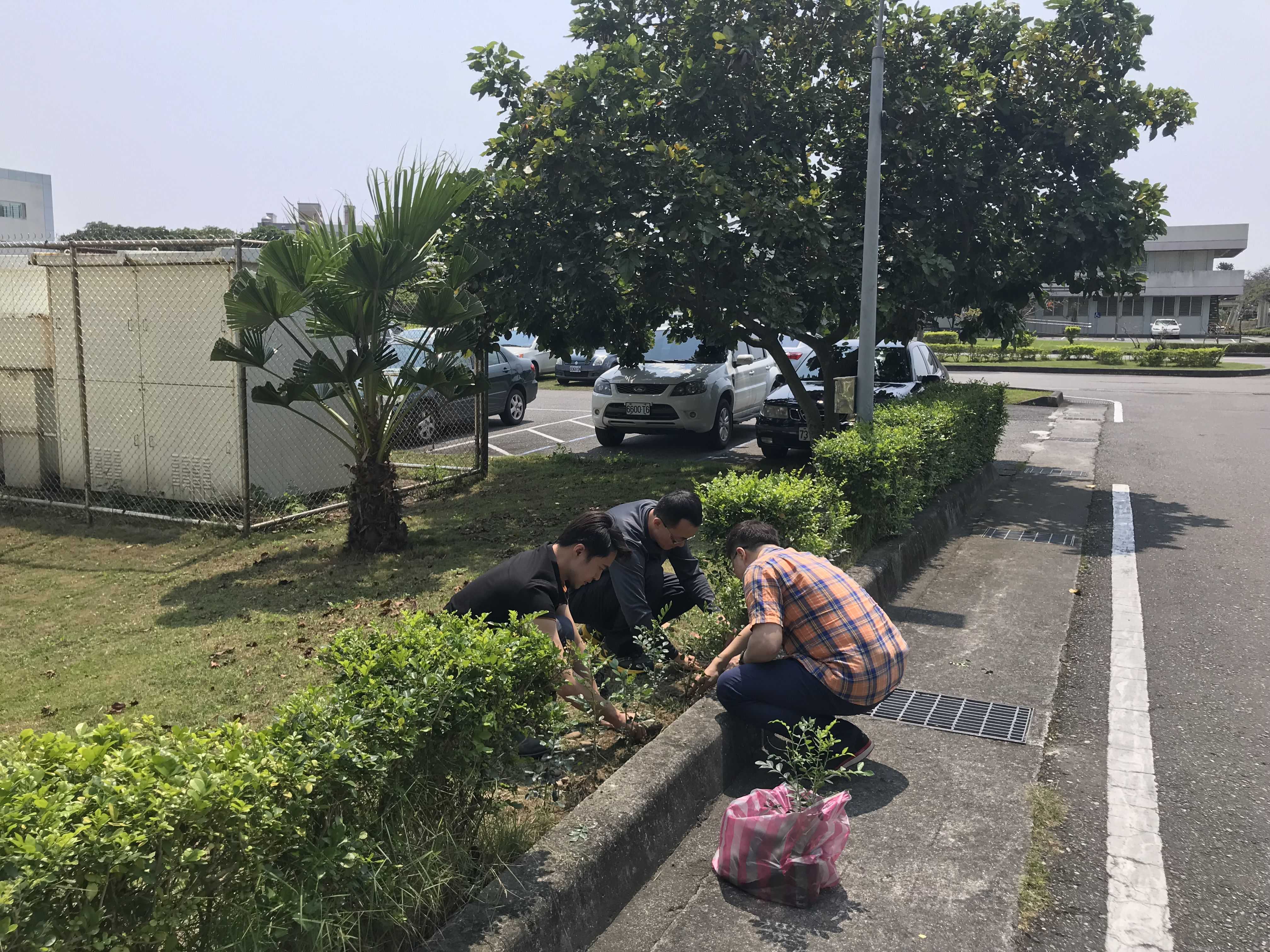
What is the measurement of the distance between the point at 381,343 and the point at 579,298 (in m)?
3.32

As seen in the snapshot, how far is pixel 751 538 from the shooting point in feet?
15.4

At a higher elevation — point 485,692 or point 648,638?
point 485,692

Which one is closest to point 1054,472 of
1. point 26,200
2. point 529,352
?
point 529,352

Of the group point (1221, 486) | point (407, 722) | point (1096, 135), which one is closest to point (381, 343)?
point (407, 722)

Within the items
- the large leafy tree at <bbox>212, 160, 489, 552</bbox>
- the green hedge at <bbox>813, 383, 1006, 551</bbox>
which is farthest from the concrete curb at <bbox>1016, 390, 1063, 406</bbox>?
the large leafy tree at <bbox>212, 160, 489, 552</bbox>

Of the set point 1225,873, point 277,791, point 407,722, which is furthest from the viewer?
point 1225,873

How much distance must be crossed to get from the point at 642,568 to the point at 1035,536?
5.91 meters

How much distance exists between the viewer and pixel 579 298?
11.2 metres

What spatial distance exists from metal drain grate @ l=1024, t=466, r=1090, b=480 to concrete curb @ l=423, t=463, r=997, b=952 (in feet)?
32.7

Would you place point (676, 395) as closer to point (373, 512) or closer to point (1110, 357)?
point (373, 512)

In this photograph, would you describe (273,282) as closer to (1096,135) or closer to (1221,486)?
(1096,135)

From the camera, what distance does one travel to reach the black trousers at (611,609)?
539 centimetres

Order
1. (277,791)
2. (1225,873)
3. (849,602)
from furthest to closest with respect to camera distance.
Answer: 1. (849,602)
2. (1225,873)
3. (277,791)

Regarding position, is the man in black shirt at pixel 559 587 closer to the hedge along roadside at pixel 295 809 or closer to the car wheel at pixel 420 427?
the hedge along roadside at pixel 295 809
